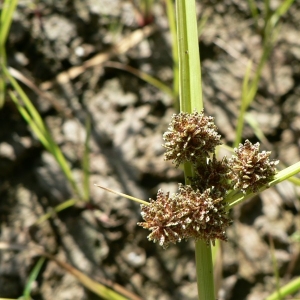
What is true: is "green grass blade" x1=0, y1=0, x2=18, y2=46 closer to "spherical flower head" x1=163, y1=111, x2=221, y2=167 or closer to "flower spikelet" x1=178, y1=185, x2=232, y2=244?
"spherical flower head" x1=163, y1=111, x2=221, y2=167

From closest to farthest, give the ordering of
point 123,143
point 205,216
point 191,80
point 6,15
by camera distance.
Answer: point 205,216
point 191,80
point 6,15
point 123,143

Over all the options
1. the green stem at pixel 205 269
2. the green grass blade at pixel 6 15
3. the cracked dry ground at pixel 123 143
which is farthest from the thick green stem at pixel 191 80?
the green grass blade at pixel 6 15

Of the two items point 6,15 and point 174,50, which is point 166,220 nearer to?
point 174,50

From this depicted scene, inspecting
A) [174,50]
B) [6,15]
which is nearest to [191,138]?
[174,50]

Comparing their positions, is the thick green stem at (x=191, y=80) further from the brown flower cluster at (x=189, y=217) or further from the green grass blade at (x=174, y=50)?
the green grass blade at (x=174, y=50)

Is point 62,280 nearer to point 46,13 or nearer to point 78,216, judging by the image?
point 78,216
